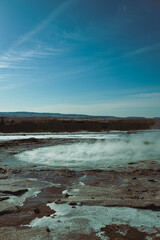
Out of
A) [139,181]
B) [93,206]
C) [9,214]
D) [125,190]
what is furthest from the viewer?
[139,181]

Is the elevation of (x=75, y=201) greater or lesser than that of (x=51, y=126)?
lesser

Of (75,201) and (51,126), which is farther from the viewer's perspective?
(51,126)

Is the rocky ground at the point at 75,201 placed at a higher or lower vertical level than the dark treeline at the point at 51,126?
lower

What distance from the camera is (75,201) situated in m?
4.18

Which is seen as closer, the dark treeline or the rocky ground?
the rocky ground

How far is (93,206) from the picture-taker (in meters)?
4.01

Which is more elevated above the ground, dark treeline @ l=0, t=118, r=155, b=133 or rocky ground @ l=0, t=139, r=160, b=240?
dark treeline @ l=0, t=118, r=155, b=133

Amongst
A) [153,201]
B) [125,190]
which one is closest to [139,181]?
[125,190]

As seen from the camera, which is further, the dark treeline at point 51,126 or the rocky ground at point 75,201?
the dark treeline at point 51,126

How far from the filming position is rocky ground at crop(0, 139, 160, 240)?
10.4 feet

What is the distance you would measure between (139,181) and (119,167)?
1.73 metres

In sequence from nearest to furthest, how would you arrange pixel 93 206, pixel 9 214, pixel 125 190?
pixel 9 214 < pixel 93 206 < pixel 125 190

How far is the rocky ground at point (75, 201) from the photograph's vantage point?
3.17m

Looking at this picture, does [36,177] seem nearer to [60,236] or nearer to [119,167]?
[119,167]
